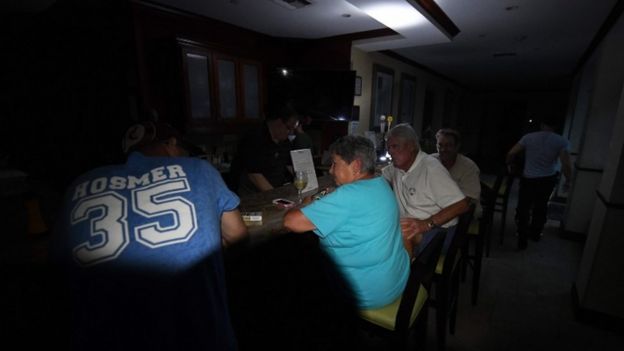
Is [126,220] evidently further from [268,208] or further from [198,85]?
[198,85]

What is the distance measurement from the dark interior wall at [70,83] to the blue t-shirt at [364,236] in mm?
2812

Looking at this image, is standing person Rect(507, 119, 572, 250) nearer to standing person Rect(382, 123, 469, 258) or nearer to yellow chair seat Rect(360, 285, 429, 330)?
standing person Rect(382, 123, 469, 258)

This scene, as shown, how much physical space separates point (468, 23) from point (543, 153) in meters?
Result: 1.75

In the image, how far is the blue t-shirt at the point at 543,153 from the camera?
3154 millimetres

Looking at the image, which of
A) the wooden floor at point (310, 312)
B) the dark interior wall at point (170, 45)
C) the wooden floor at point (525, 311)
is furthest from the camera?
the dark interior wall at point (170, 45)

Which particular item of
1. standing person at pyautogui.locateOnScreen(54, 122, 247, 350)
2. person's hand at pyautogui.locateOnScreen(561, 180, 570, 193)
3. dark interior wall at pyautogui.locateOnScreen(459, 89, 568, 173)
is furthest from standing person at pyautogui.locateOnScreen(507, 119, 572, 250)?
dark interior wall at pyautogui.locateOnScreen(459, 89, 568, 173)

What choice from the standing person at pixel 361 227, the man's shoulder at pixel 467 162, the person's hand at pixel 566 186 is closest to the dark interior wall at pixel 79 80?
the standing person at pixel 361 227

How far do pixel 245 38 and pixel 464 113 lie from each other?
370 inches

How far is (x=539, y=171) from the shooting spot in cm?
322

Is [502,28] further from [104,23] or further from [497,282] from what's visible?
[104,23]

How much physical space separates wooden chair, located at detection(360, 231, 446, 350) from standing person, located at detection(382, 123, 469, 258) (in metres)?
0.51

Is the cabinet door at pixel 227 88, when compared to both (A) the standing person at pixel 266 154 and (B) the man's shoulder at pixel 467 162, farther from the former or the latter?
(B) the man's shoulder at pixel 467 162

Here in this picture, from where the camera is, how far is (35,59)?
2.92 metres

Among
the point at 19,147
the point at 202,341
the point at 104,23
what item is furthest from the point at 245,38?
the point at 202,341
